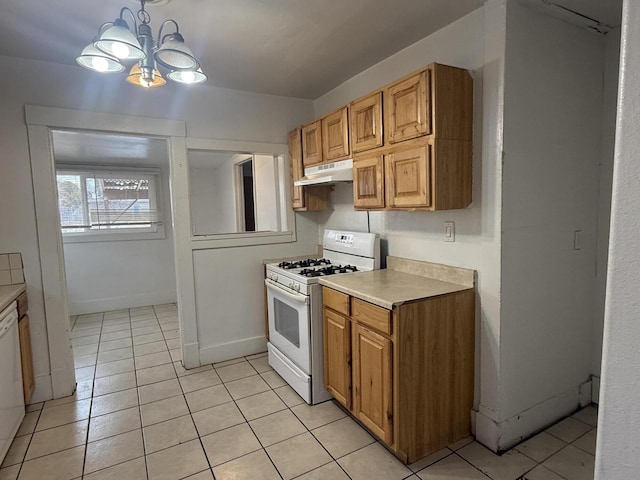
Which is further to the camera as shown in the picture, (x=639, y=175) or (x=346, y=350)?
(x=346, y=350)

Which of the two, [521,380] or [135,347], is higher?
[521,380]

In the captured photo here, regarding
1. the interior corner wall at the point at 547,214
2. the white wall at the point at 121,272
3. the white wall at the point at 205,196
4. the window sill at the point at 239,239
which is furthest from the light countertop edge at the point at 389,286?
the white wall at the point at 205,196

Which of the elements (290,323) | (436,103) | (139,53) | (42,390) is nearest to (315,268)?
(290,323)

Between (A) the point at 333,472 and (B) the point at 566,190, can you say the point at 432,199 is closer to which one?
(B) the point at 566,190

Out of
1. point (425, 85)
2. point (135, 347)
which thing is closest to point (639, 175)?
point (425, 85)

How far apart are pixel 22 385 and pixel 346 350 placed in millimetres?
2108

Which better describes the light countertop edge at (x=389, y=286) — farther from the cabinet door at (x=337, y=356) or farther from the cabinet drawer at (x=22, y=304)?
the cabinet drawer at (x=22, y=304)

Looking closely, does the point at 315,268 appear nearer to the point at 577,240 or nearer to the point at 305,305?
the point at 305,305

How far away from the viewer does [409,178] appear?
2.07 meters

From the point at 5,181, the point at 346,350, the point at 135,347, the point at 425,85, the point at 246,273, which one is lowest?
the point at 135,347

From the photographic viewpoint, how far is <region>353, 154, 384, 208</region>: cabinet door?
2.29 m

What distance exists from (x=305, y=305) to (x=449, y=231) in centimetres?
106

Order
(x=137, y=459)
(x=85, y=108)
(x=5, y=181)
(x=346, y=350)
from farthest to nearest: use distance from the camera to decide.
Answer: (x=85, y=108), (x=5, y=181), (x=346, y=350), (x=137, y=459)

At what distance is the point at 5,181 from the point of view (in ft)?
8.15
